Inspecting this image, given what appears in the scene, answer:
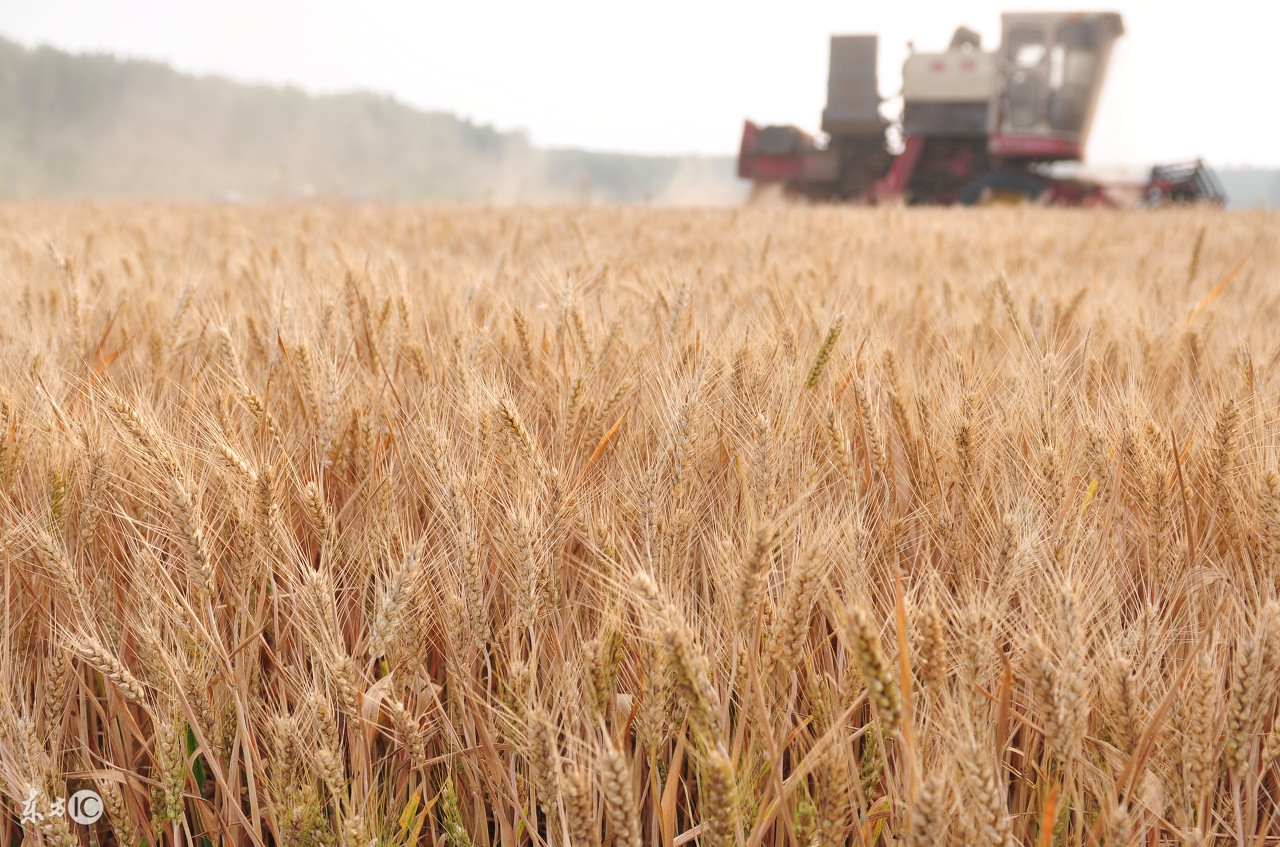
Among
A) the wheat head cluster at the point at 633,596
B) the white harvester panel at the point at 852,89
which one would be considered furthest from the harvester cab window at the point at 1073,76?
the wheat head cluster at the point at 633,596

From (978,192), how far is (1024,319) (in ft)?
37.8

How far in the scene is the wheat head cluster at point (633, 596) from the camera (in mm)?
597

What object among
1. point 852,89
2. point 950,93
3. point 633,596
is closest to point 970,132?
point 950,93

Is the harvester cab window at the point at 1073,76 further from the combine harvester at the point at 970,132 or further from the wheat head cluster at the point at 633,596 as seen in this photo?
the wheat head cluster at the point at 633,596

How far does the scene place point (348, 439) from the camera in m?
1.02

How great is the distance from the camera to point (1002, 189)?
38.7 ft

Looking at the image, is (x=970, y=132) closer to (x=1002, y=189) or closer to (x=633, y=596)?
(x=1002, y=189)

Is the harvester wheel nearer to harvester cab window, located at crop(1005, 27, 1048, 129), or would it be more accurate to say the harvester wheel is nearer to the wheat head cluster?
harvester cab window, located at crop(1005, 27, 1048, 129)

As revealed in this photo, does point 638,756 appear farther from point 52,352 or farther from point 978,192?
point 978,192

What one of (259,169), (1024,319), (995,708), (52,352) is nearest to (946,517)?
(995,708)

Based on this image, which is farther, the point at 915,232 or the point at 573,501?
the point at 915,232

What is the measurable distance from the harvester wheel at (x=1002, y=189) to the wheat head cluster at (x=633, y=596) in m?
11.4

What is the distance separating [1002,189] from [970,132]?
3.97ft

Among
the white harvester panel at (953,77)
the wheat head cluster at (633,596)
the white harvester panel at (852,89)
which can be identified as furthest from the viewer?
the white harvester panel at (852,89)
